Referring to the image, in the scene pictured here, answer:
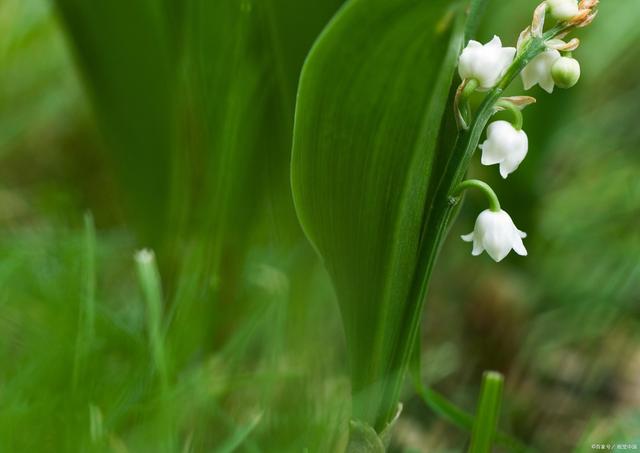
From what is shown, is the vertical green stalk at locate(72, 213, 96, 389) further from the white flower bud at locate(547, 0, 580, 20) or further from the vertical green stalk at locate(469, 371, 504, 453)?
the white flower bud at locate(547, 0, 580, 20)

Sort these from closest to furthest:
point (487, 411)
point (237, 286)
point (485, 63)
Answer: point (485, 63) < point (487, 411) < point (237, 286)

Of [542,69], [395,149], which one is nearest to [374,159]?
[395,149]

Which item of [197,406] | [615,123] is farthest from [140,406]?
[615,123]

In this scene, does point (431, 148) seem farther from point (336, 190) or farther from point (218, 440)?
point (218, 440)

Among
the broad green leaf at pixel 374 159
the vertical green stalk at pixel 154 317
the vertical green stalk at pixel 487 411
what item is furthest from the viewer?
the vertical green stalk at pixel 154 317

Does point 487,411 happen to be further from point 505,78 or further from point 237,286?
point 237,286

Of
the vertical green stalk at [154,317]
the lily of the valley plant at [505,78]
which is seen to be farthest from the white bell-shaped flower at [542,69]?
the vertical green stalk at [154,317]

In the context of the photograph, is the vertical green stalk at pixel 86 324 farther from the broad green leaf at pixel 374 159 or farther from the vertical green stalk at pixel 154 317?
the broad green leaf at pixel 374 159
